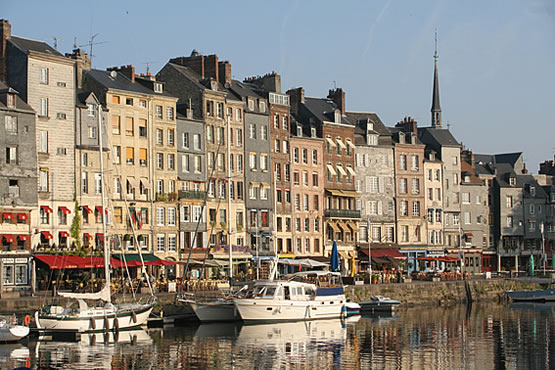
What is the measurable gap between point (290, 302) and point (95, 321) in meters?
13.5

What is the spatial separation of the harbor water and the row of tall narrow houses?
10.2 m

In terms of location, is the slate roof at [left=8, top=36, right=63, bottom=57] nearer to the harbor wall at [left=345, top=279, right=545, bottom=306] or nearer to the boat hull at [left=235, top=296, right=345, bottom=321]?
the boat hull at [left=235, top=296, right=345, bottom=321]

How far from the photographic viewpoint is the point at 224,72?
85188 millimetres

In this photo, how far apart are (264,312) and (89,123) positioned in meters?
21.2

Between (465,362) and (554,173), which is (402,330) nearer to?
(465,362)

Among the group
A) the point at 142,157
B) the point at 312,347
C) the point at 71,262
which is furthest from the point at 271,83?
the point at 312,347

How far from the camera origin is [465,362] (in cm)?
4456

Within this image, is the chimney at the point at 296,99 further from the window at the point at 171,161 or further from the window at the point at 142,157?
the window at the point at 142,157

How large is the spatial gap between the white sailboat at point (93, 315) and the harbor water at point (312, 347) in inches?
24.8

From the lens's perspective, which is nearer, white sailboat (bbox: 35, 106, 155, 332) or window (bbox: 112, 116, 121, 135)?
white sailboat (bbox: 35, 106, 155, 332)

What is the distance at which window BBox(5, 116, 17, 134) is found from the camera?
65.8 m

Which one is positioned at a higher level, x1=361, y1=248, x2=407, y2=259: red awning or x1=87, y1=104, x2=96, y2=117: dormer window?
x1=87, y1=104, x2=96, y2=117: dormer window

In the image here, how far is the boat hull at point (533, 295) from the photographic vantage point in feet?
284

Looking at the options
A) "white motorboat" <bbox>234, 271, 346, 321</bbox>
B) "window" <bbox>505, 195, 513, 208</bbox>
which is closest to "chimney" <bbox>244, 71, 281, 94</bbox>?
"white motorboat" <bbox>234, 271, 346, 321</bbox>
